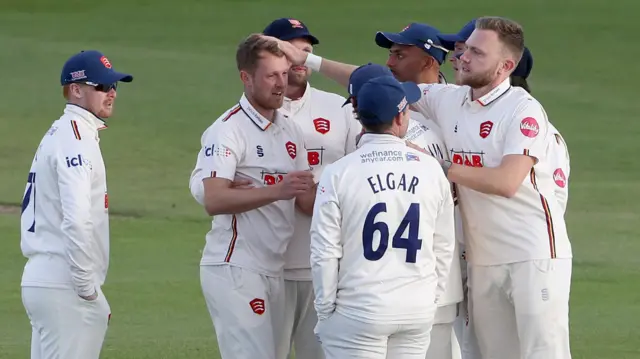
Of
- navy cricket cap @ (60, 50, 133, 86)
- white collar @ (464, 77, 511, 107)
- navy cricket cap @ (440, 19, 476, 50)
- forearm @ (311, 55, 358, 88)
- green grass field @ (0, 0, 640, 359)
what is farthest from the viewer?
green grass field @ (0, 0, 640, 359)

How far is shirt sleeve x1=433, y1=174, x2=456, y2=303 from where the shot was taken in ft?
20.1

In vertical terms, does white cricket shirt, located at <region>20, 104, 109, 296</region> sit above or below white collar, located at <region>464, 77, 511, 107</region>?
below

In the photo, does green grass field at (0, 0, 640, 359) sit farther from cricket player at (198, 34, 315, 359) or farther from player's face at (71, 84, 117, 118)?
player's face at (71, 84, 117, 118)

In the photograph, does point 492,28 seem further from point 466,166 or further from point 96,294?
point 96,294

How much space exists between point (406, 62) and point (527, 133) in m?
1.14

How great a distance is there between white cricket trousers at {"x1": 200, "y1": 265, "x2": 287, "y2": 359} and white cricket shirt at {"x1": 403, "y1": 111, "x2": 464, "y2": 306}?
1002mm

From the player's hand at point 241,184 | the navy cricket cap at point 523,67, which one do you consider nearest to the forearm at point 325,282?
the player's hand at point 241,184

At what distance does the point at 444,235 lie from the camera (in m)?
6.18

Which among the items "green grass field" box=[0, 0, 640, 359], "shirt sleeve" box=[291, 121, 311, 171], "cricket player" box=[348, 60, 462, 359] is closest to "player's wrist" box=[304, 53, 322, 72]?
"shirt sleeve" box=[291, 121, 311, 171]

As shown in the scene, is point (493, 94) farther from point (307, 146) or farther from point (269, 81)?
point (269, 81)

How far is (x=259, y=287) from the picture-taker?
689 cm

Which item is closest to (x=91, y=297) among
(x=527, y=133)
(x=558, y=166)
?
(x=527, y=133)

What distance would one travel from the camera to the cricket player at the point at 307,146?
281 inches

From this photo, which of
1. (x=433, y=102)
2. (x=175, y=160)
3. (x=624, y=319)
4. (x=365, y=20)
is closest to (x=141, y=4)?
(x=365, y=20)
